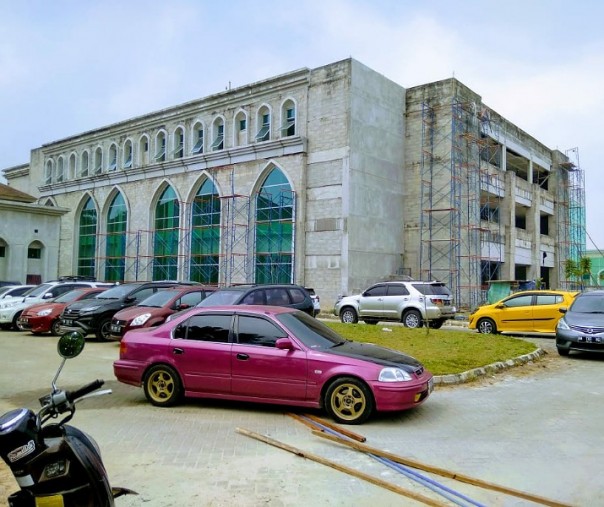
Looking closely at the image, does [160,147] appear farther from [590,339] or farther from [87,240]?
[590,339]

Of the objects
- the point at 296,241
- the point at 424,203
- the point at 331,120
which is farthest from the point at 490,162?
the point at 296,241

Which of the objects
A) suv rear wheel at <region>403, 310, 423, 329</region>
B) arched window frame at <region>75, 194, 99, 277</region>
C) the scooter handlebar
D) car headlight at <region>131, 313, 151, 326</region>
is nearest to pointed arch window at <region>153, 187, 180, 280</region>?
arched window frame at <region>75, 194, 99, 277</region>

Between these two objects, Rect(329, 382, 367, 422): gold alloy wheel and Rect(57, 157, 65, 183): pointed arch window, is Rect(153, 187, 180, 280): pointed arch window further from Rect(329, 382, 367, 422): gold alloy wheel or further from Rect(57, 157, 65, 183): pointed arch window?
Rect(329, 382, 367, 422): gold alloy wheel

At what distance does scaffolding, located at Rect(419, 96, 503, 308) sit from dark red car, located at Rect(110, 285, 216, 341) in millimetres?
20047

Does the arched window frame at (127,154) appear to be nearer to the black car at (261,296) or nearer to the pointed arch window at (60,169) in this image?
the pointed arch window at (60,169)

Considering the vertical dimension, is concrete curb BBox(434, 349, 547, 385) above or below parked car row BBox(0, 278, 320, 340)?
below

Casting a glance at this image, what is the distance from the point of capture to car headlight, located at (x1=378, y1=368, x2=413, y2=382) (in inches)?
268

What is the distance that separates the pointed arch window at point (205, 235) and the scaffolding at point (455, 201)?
13.6 meters

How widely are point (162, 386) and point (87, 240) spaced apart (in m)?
43.7

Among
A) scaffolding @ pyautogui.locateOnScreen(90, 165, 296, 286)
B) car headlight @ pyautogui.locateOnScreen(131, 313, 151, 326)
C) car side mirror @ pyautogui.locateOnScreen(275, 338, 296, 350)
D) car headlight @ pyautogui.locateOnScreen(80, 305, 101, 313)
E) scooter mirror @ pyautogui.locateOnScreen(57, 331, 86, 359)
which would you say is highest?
scaffolding @ pyautogui.locateOnScreen(90, 165, 296, 286)

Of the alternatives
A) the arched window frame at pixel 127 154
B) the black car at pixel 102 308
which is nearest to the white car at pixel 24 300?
the black car at pixel 102 308

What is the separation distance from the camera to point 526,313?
672 inches

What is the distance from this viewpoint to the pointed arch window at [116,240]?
4422 cm

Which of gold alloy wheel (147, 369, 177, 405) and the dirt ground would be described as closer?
gold alloy wheel (147, 369, 177, 405)
